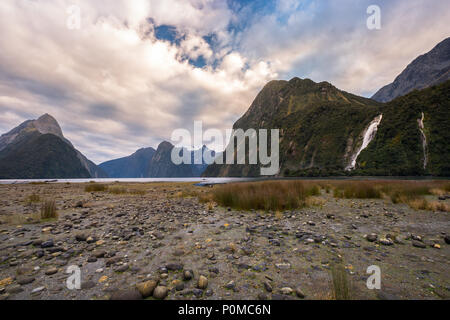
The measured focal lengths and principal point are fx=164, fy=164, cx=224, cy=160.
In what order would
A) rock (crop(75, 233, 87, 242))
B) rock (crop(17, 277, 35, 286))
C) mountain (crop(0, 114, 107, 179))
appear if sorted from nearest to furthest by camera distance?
1. rock (crop(17, 277, 35, 286))
2. rock (crop(75, 233, 87, 242))
3. mountain (crop(0, 114, 107, 179))

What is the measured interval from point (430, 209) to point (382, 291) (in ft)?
27.4

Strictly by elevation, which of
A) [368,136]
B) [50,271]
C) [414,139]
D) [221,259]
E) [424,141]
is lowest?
[221,259]

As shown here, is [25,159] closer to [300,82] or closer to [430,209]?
[430,209]

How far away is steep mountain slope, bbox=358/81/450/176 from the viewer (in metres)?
48.4

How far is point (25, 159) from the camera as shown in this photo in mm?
141750

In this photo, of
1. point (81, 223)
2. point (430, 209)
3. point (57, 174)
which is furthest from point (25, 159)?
point (430, 209)

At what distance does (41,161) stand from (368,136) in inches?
9442

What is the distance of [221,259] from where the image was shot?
318 centimetres

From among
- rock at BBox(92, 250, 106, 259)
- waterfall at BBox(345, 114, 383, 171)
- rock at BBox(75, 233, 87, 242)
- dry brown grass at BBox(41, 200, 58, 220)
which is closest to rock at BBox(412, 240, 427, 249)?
rock at BBox(92, 250, 106, 259)

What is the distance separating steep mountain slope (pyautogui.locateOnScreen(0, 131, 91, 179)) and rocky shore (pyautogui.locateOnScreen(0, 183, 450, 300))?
19319 centimetres

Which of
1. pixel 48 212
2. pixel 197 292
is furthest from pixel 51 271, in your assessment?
pixel 48 212

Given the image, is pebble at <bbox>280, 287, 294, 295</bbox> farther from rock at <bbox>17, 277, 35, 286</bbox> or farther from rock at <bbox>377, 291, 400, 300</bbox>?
rock at <bbox>17, 277, 35, 286</bbox>

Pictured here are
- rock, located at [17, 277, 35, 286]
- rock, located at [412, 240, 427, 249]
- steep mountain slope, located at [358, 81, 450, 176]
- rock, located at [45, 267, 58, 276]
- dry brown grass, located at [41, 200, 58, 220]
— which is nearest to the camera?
rock, located at [17, 277, 35, 286]

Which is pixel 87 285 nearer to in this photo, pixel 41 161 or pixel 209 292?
pixel 209 292
